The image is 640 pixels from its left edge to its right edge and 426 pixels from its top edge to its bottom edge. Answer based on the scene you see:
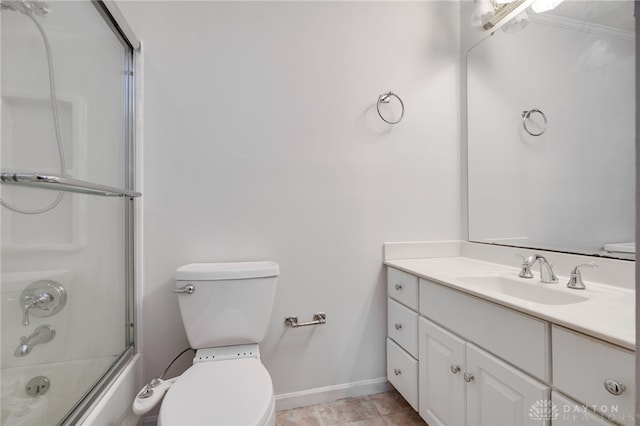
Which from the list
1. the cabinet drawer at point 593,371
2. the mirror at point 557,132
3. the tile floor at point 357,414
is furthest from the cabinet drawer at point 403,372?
the mirror at point 557,132

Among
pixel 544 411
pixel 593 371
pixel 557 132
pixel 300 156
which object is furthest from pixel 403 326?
pixel 557 132

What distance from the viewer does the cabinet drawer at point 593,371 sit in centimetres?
60

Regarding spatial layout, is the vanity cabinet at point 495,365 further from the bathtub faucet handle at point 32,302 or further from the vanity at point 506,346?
the bathtub faucet handle at point 32,302

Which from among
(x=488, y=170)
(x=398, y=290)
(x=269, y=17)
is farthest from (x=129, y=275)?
(x=488, y=170)

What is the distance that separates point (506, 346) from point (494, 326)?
6cm

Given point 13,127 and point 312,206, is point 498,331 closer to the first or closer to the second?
point 312,206

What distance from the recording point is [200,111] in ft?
4.58

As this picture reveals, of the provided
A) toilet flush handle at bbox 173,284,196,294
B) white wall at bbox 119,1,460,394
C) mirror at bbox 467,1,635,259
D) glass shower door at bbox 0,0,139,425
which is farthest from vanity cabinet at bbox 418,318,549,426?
glass shower door at bbox 0,0,139,425

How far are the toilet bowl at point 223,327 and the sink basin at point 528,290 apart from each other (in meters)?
0.89

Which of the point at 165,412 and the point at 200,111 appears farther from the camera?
the point at 200,111

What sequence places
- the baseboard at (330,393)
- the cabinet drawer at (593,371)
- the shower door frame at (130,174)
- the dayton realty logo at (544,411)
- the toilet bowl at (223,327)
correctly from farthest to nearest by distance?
the baseboard at (330,393) < the shower door frame at (130,174) < the toilet bowl at (223,327) < the dayton realty logo at (544,411) < the cabinet drawer at (593,371)

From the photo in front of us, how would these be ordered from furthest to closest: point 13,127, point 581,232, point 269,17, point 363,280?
point 363,280, point 269,17, point 581,232, point 13,127

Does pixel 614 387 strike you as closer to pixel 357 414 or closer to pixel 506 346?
pixel 506 346

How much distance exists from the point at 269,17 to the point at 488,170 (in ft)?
4.79
